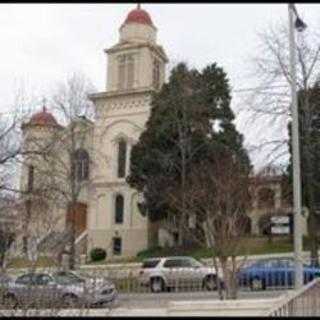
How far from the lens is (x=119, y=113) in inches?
2062

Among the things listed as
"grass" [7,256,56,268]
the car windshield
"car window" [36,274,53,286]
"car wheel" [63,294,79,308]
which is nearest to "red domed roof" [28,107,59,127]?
the car windshield

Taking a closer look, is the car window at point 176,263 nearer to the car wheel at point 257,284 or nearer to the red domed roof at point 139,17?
the car wheel at point 257,284

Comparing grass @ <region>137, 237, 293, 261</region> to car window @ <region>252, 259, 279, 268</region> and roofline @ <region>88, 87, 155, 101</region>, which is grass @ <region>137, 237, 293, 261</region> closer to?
roofline @ <region>88, 87, 155, 101</region>

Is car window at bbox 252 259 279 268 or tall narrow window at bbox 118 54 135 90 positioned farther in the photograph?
tall narrow window at bbox 118 54 135 90

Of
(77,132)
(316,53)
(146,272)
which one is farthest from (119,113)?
(146,272)

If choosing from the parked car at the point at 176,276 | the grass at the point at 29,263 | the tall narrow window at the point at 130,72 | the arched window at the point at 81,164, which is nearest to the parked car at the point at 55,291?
the grass at the point at 29,263

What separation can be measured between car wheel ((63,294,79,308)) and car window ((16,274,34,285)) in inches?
58.6

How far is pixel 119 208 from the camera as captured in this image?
5216 cm

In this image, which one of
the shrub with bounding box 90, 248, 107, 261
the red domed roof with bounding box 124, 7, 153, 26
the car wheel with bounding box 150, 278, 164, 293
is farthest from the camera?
the red domed roof with bounding box 124, 7, 153, 26

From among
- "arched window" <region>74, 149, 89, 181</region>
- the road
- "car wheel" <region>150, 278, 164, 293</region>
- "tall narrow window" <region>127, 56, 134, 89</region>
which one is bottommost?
the road

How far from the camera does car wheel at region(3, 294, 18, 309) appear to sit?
34.9ft

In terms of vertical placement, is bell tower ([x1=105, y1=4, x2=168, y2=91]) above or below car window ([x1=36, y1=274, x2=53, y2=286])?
above

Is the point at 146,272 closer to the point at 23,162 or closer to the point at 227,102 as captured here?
the point at 23,162

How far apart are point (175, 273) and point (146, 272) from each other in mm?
1533
